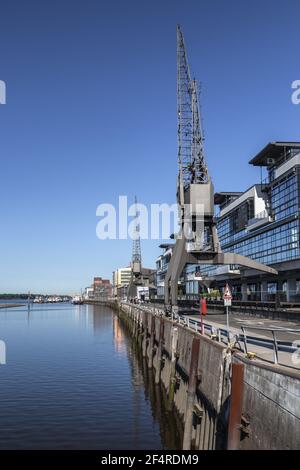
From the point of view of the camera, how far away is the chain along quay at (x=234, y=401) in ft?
38.5

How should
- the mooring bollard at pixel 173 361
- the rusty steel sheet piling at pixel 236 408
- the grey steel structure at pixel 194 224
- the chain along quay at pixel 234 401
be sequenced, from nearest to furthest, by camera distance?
the chain along quay at pixel 234 401 → the rusty steel sheet piling at pixel 236 408 → the mooring bollard at pixel 173 361 → the grey steel structure at pixel 194 224

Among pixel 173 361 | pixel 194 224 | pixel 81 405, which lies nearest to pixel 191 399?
pixel 81 405

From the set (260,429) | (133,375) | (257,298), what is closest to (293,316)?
(133,375)

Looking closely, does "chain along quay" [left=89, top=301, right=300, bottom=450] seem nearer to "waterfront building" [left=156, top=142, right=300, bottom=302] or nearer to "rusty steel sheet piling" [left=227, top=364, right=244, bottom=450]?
"rusty steel sheet piling" [left=227, top=364, right=244, bottom=450]

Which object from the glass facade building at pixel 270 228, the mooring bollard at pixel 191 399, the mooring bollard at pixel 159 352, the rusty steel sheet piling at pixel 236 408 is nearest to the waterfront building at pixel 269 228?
the glass facade building at pixel 270 228

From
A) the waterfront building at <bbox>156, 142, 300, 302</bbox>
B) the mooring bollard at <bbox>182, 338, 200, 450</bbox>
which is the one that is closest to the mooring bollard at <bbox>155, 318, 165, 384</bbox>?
the mooring bollard at <bbox>182, 338, 200, 450</bbox>

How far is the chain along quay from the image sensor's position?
1174 cm

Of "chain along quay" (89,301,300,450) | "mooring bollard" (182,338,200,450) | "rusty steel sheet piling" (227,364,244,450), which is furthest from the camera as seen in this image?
"mooring bollard" (182,338,200,450)

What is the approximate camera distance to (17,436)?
22.1m

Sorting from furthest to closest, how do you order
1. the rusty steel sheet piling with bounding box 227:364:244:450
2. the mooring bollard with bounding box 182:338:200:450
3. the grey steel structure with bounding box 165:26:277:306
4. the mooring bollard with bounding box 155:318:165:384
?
the grey steel structure with bounding box 165:26:277:306 < the mooring bollard with bounding box 155:318:165:384 < the mooring bollard with bounding box 182:338:200:450 < the rusty steel sheet piling with bounding box 227:364:244:450

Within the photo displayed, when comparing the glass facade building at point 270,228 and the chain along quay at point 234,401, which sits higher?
the glass facade building at point 270,228

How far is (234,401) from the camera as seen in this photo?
46.3 ft

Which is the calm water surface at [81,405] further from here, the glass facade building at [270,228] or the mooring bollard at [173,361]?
the glass facade building at [270,228]

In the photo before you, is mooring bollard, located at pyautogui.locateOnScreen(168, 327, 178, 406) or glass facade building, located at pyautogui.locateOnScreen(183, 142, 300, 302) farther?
glass facade building, located at pyautogui.locateOnScreen(183, 142, 300, 302)
